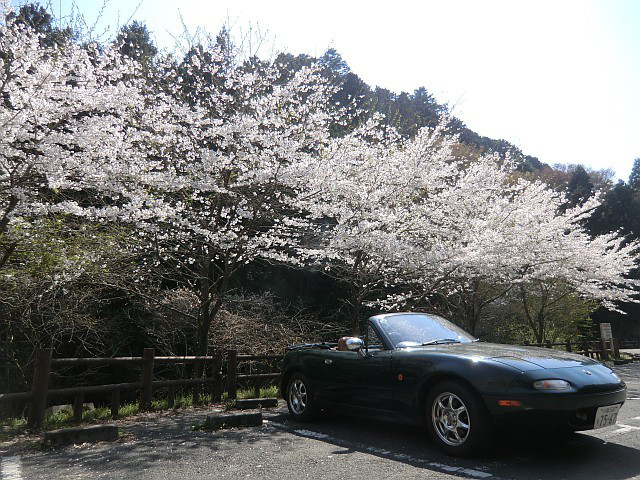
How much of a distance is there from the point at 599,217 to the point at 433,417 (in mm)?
39519

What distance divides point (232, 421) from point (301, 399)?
35.1 inches

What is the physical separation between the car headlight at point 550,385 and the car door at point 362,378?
1.48 metres

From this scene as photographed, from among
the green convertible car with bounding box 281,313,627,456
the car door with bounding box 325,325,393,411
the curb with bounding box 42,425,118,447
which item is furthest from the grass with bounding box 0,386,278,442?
the green convertible car with bounding box 281,313,627,456

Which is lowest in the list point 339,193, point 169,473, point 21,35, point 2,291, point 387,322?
point 169,473

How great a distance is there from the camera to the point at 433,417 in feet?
15.3

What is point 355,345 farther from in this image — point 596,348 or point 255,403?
point 596,348

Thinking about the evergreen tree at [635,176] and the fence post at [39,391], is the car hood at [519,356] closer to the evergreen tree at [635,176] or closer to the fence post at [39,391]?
the fence post at [39,391]

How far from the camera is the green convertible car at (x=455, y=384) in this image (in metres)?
4.16

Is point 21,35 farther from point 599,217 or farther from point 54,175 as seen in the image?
point 599,217

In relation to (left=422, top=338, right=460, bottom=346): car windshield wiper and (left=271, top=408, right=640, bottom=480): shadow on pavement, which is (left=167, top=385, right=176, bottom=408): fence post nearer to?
(left=271, top=408, right=640, bottom=480): shadow on pavement

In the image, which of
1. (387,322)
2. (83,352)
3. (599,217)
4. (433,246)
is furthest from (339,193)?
(599,217)

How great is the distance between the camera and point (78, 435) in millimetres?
5520

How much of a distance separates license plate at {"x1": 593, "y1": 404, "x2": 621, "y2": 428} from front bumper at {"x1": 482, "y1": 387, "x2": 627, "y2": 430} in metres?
0.05

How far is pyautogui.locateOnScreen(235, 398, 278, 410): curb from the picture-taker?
25.1 ft
